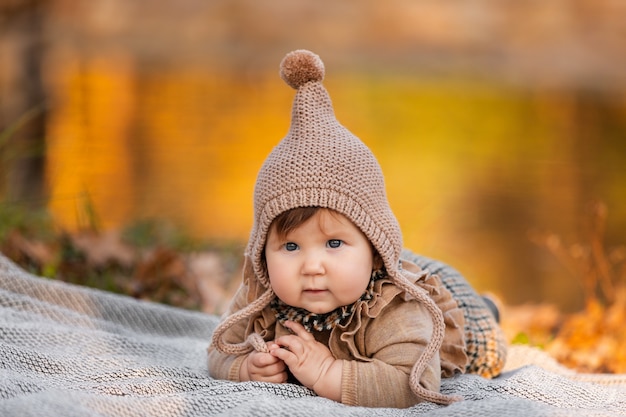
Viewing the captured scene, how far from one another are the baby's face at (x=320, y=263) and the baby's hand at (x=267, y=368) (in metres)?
0.18

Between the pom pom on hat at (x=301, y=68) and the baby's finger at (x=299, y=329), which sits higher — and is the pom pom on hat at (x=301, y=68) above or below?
above

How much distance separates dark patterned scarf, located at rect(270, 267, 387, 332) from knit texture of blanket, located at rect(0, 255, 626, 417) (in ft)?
0.61

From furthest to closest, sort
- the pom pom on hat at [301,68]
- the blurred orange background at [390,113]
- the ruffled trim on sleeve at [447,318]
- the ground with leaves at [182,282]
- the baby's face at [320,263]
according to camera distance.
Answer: the blurred orange background at [390,113], the ground with leaves at [182,282], the ruffled trim on sleeve at [447,318], the pom pom on hat at [301,68], the baby's face at [320,263]

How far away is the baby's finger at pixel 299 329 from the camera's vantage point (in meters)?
2.43

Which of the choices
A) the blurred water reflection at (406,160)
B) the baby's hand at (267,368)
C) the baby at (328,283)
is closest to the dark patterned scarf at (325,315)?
the baby at (328,283)

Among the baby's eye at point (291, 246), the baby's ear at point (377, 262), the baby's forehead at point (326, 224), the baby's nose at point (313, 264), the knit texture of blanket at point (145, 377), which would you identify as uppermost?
the baby's forehead at point (326, 224)

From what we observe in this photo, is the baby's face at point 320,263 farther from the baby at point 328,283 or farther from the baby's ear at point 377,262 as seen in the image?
the baby's ear at point 377,262

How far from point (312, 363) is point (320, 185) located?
0.49m

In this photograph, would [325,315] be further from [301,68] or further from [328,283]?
[301,68]

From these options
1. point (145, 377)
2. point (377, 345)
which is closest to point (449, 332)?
point (377, 345)

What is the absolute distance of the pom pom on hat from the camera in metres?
2.41

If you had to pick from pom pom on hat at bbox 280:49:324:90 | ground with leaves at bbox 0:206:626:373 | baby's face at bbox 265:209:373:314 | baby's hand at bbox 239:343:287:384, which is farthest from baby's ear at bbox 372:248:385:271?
ground with leaves at bbox 0:206:626:373

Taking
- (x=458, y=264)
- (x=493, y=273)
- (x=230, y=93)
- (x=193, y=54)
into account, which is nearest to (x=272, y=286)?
(x=458, y=264)

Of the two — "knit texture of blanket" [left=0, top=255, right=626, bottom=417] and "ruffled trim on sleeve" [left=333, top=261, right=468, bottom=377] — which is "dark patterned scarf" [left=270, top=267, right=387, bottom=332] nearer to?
"ruffled trim on sleeve" [left=333, top=261, right=468, bottom=377]
